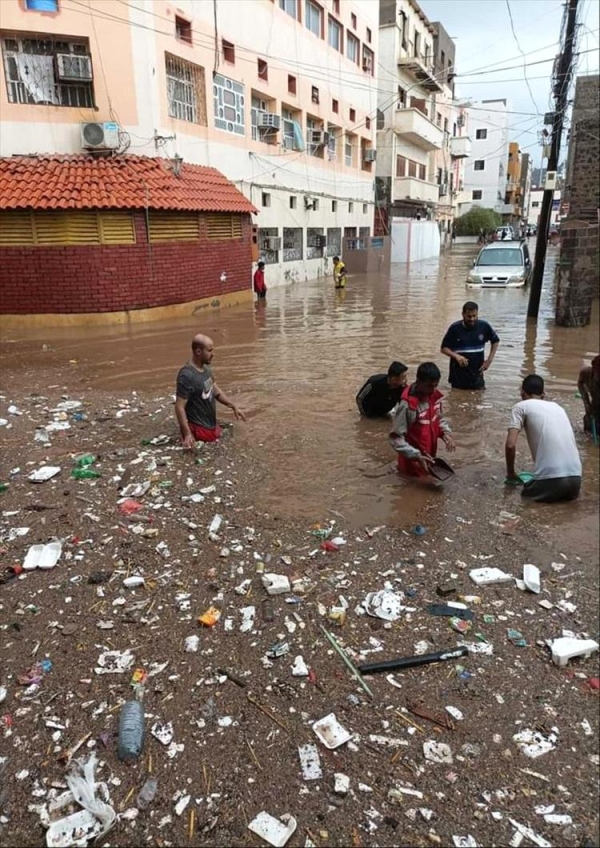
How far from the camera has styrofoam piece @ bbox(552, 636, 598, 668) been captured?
10.4ft

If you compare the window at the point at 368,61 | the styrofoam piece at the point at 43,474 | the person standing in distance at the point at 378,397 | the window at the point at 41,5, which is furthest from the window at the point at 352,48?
the styrofoam piece at the point at 43,474

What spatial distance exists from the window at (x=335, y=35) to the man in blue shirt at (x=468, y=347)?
945 inches

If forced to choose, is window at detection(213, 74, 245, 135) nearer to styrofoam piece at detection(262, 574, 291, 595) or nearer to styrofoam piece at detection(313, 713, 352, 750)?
A: styrofoam piece at detection(262, 574, 291, 595)

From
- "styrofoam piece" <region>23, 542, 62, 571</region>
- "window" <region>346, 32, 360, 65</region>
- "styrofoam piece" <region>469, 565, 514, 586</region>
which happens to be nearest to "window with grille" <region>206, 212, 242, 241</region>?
"styrofoam piece" <region>23, 542, 62, 571</region>

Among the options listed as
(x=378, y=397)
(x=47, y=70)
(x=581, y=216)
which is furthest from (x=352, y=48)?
(x=378, y=397)

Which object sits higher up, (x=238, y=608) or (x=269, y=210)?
(x=269, y=210)

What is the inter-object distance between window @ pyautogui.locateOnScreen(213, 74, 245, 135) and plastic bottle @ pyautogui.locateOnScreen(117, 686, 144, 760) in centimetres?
1843

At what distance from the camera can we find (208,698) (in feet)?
10.1

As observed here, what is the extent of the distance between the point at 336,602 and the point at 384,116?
38.6 metres

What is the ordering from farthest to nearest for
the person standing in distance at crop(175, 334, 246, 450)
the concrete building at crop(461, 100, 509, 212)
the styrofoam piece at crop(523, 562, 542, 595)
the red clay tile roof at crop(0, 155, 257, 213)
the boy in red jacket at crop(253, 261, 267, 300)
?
the concrete building at crop(461, 100, 509, 212), the boy in red jacket at crop(253, 261, 267, 300), the red clay tile roof at crop(0, 155, 257, 213), the person standing in distance at crop(175, 334, 246, 450), the styrofoam piece at crop(523, 562, 542, 595)

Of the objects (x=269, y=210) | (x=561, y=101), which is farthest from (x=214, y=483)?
(x=269, y=210)

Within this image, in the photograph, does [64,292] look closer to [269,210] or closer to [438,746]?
[269,210]

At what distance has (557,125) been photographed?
13.0 metres

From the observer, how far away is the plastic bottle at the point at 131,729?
2.72m
